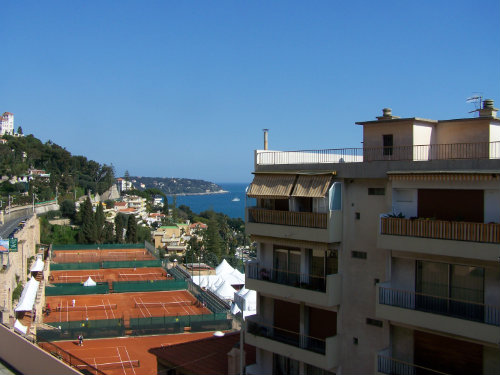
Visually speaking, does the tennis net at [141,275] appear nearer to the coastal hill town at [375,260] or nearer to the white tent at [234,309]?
the white tent at [234,309]

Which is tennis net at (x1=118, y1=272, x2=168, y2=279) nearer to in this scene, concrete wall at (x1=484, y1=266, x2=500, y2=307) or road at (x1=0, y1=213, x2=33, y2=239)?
road at (x1=0, y1=213, x2=33, y2=239)

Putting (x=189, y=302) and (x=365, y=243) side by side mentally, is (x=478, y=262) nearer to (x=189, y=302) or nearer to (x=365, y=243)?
(x=365, y=243)

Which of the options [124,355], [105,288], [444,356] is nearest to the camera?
[444,356]

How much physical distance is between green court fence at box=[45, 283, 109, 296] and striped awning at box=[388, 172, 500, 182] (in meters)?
33.2

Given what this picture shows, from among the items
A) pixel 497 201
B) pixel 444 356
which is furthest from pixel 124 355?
pixel 497 201

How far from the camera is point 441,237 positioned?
35.0 feet

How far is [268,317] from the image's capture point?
48.4 feet

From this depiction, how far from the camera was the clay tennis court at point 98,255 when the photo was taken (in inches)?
2263

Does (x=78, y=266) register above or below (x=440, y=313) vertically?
below

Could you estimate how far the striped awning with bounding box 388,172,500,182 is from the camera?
10.2m

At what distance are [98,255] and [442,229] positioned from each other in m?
53.3

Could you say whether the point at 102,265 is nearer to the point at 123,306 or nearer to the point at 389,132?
the point at 123,306

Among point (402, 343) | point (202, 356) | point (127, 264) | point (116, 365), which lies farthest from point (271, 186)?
point (127, 264)

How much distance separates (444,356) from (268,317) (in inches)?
197
